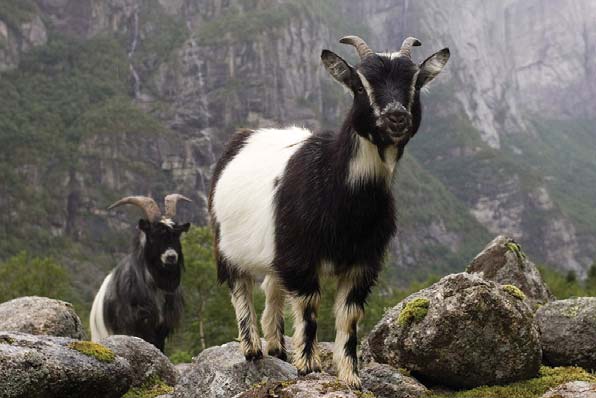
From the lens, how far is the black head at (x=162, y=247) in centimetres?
1578

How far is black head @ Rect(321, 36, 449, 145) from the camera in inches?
286

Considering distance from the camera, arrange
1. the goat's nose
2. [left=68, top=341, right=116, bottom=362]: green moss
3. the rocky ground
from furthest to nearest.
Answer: [left=68, top=341, right=116, bottom=362]: green moss < the rocky ground < the goat's nose

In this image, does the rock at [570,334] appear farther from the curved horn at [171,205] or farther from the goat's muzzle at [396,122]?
the curved horn at [171,205]

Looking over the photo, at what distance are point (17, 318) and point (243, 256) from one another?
520 centimetres

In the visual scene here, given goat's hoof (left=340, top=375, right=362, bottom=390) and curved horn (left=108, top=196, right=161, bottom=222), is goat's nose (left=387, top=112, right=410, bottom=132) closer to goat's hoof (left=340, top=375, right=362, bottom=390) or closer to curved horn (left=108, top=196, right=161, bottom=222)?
goat's hoof (left=340, top=375, right=362, bottom=390)

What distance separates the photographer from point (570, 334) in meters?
11.0

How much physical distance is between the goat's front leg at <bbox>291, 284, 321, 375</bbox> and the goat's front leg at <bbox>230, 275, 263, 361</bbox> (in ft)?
3.93

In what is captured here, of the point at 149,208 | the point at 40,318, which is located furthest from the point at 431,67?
the point at 149,208

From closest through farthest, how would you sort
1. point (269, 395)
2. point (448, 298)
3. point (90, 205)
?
point (269, 395), point (448, 298), point (90, 205)

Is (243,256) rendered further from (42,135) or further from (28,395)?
(42,135)

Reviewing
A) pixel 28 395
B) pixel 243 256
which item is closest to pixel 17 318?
pixel 28 395

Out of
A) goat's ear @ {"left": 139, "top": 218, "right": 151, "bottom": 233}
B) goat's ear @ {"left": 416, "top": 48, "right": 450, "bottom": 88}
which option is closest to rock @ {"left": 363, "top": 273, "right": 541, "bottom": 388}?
goat's ear @ {"left": 416, "top": 48, "right": 450, "bottom": 88}

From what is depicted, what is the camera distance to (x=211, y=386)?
9188 mm

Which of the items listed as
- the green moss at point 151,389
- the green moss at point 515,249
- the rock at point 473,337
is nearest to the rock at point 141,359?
the green moss at point 151,389
